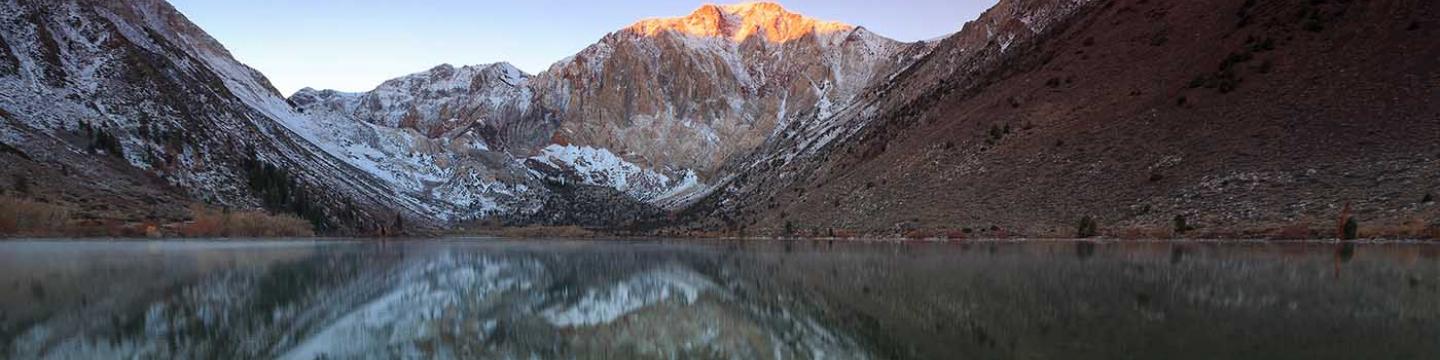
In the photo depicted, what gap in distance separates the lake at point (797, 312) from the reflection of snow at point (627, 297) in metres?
0.10

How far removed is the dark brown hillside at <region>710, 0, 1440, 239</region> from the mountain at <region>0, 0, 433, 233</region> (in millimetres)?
83405

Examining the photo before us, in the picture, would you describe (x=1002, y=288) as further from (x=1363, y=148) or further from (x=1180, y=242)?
(x=1363, y=148)

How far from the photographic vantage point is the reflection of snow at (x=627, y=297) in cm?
2083

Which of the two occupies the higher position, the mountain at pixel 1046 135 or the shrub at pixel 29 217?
the mountain at pixel 1046 135

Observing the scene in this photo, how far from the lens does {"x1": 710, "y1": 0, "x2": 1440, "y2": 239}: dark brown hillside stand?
4578 centimetres

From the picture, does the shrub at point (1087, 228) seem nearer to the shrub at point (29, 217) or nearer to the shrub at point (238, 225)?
the shrub at point (29, 217)

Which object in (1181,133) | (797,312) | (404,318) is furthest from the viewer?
(1181,133)

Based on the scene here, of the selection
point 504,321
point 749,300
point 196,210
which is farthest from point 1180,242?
point 196,210

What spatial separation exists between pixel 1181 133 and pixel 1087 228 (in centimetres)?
1240

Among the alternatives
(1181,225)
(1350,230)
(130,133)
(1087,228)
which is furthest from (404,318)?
(130,133)

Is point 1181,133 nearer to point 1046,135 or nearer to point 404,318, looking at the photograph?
point 1046,135

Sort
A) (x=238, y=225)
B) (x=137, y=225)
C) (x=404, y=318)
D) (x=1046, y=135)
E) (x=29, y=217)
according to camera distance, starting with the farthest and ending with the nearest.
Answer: (x=238, y=225) < (x=137, y=225) < (x=29, y=217) < (x=1046, y=135) < (x=404, y=318)

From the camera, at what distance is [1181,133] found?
5734 centimetres

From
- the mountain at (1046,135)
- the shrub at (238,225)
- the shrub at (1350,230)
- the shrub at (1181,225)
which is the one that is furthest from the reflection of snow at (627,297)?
the shrub at (238,225)
